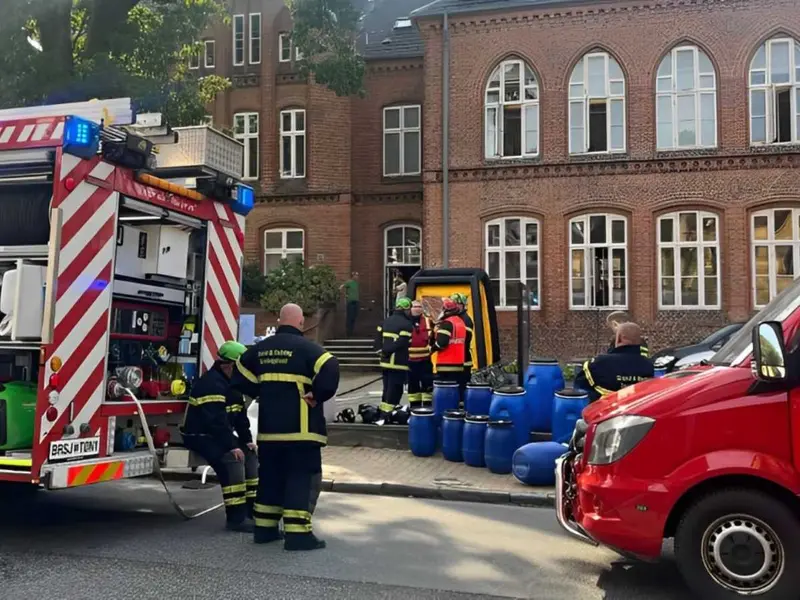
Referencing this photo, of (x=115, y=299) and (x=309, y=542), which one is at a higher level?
(x=115, y=299)

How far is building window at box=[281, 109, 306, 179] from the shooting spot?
949 inches

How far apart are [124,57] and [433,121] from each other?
8857 mm

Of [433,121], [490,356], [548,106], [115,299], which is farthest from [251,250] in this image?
[115,299]

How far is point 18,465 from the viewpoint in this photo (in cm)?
538

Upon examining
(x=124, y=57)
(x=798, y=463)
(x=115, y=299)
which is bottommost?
(x=798, y=463)

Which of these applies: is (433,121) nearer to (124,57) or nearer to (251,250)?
(251,250)

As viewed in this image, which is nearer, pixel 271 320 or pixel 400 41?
pixel 271 320

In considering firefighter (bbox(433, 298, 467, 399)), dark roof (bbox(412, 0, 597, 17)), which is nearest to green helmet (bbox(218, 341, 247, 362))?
firefighter (bbox(433, 298, 467, 399))

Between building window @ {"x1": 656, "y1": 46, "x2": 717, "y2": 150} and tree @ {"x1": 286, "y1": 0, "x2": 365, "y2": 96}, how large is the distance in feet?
26.4

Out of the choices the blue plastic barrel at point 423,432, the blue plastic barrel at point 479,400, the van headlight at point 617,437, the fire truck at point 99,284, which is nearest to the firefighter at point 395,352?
the blue plastic barrel at point 423,432

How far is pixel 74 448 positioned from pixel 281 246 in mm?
18800

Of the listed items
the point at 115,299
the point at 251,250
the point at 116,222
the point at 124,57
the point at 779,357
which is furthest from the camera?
the point at 251,250

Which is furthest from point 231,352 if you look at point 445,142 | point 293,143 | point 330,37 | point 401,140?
point 401,140

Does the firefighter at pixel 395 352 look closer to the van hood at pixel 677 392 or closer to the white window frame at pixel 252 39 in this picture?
the van hood at pixel 677 392
